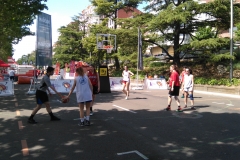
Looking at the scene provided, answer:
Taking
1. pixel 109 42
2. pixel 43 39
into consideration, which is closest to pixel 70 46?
pixel 109 42

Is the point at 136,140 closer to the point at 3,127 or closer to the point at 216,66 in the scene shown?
the point at 3,127

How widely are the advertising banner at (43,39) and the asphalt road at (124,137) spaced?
7027 mm

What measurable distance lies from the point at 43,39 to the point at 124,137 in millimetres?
11602

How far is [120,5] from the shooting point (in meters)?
38.9

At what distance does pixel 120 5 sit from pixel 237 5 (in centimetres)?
1972

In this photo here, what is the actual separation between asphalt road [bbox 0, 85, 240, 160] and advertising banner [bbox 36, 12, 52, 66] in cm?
703

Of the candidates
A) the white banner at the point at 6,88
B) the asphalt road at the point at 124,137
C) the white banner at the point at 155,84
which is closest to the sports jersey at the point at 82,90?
A: the asphalt road at the point at 124,137

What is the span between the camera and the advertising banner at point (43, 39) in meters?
15.7

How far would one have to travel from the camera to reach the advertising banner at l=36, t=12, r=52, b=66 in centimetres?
1566

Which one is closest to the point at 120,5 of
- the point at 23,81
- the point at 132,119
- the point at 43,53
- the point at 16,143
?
the point at 23,81

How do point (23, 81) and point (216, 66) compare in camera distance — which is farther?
point (23, 81)

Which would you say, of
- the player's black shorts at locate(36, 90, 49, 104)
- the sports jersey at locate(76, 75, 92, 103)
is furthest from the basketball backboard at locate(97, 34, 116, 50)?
the sports jersey at locate(76, 75, 92, 103)

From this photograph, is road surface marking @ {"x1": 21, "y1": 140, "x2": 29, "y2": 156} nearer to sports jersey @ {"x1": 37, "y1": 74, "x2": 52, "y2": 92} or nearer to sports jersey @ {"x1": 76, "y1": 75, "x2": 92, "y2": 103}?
sports jersey @ {"x1": 76, "y1": 75, "x2": 92, "y2": 103}

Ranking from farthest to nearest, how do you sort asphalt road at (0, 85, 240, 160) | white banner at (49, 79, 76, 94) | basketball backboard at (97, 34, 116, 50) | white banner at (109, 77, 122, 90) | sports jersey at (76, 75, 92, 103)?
1. basketball backboard at (97, 34, 116, 50)
2. white banner at (109, 77, 122, 90)
3. white banner at (49, 79, 76, 94)
4. sports jersey at (76, 75, 92, 103)
5. asphalt road at (0, 85, 240, 160)
